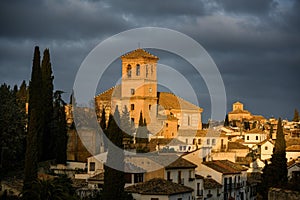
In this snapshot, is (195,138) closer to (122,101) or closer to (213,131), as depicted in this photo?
(213,131)

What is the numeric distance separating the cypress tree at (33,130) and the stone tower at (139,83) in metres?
36.1

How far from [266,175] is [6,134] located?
18.0m

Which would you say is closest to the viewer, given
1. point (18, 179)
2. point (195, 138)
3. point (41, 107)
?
point (18, 179)

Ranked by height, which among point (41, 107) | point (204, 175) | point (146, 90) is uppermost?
point (146, 90)

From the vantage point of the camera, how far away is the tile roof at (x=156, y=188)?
31.6 metres

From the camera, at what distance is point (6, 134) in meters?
Result: 36.7

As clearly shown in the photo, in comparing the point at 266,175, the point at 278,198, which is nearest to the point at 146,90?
the point at 266,175

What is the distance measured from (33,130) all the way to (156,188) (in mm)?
7326

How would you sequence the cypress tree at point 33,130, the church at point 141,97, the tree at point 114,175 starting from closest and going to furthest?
the tree at point 114,175 → the cypress tree at point 33,130 → the church at point 141,97

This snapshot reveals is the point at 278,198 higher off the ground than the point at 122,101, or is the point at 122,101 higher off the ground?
the point at 122,101

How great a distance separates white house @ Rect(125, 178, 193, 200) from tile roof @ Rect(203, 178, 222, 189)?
940cm

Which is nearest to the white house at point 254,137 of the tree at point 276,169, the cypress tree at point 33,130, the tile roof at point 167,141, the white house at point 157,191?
the tile roof at point 167,141

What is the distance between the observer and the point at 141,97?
3113 inches

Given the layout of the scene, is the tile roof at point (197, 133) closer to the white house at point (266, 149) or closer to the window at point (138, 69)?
the white house at point (266, 149)
